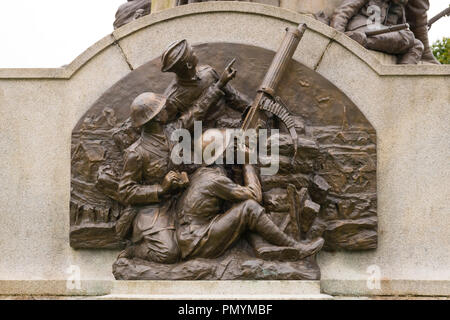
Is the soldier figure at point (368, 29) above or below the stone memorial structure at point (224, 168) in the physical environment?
above

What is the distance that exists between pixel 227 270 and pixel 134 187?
1.23 m

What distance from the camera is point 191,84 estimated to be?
891cm

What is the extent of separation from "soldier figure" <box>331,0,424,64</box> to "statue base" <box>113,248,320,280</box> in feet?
9.80

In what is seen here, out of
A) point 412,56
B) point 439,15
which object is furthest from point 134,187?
point 439,15

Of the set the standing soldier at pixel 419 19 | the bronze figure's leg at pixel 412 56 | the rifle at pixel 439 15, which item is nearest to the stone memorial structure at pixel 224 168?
the bronze figure's leg at pixel 412 56

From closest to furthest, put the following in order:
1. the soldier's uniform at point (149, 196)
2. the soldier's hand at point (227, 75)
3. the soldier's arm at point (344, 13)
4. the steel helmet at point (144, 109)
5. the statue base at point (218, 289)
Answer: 1. the statue base at point (218, 289)
2. the soldier's uniform at point (149, 196)
3. the steel helmet at point (144, 109)
4. the soldier's hand at point (227, 75)
5. the soldier's arm at point (344, 13)

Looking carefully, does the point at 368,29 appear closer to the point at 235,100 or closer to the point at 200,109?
the point at 235,100

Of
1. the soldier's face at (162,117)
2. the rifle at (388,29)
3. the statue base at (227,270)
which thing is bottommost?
Result: the statue base at (227,270)

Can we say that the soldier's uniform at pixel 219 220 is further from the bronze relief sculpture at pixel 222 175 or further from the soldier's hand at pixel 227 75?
the soldier's hand at pixel 227 75

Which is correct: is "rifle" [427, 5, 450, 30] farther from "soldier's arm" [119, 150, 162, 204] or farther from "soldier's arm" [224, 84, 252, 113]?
"soldier's arm" [119, 150, 162, 204]

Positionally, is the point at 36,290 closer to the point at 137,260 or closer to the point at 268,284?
the point at 137,260

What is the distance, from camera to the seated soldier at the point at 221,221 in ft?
27.6

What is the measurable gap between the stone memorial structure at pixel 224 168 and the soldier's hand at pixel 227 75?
0.05 ft
